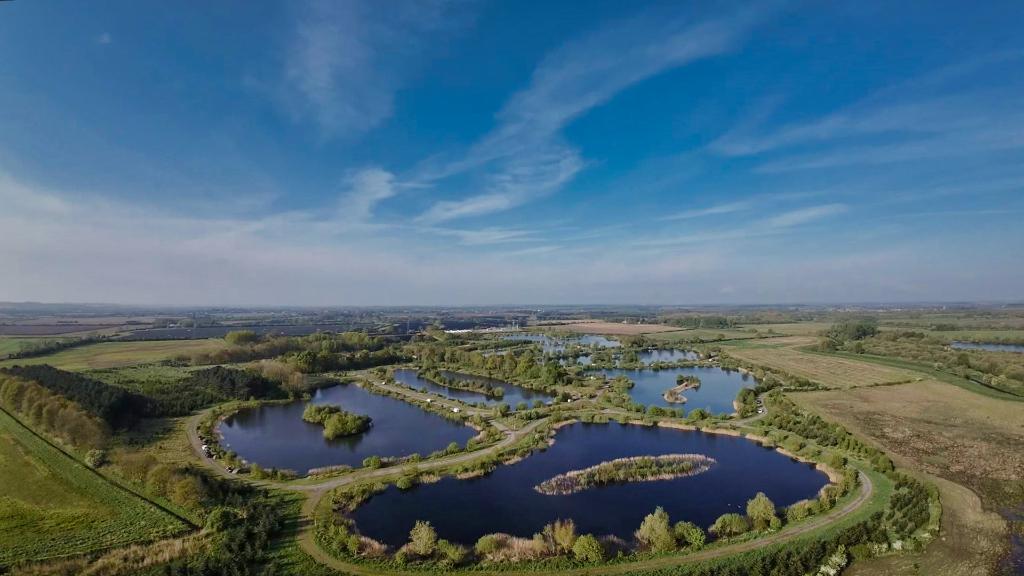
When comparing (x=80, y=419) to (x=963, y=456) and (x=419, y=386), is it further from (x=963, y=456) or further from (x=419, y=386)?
(x=963, y=456)

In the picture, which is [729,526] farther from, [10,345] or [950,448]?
[10,345]

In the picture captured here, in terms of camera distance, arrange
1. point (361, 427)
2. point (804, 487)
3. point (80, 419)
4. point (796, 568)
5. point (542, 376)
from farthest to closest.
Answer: point (542, 376) → point (361, 427) → point (80, 419) → point (804, 487) → point (796, 568)

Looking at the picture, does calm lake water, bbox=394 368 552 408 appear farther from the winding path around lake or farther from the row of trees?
the row of trees

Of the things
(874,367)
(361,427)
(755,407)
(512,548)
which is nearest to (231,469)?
(361,427)

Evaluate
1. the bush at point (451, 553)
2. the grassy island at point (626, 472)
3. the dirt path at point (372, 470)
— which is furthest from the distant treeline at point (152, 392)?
the grassy island at point (626, 472)

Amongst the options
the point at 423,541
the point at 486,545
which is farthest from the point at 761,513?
the point at 423,541

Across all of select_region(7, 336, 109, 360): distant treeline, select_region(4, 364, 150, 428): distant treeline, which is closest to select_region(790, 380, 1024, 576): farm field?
select_region(4, 364, 150, 428): distant treeline
